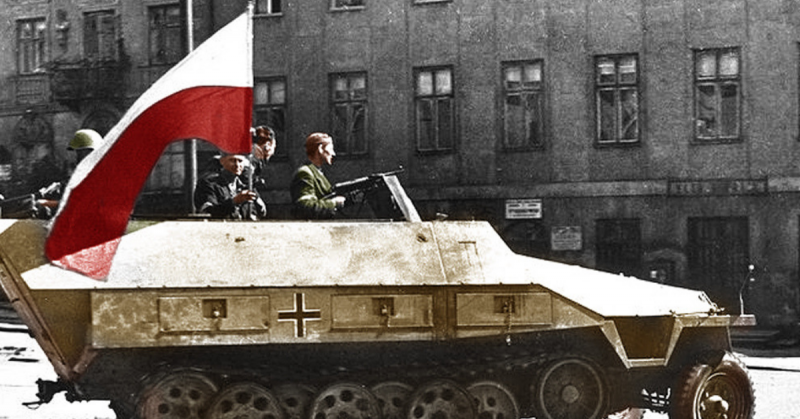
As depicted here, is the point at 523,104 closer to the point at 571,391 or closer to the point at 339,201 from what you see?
the point at 339,201

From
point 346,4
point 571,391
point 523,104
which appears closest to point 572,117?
point 523,104

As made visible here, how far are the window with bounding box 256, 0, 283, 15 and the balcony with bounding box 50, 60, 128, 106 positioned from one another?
3.57m

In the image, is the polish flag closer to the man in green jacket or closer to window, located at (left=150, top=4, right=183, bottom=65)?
the man in green jacket

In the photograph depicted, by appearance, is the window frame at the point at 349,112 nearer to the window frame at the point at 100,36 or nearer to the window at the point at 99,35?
the window frame at the point at 100,36

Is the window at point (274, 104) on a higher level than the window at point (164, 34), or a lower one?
lower

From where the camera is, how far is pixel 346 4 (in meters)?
29.0

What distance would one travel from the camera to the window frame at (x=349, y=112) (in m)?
28.7

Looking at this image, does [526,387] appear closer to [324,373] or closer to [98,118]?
[324,373]

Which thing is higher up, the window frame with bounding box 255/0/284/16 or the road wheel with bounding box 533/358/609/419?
the window frame with bounding box 255/0/284/16

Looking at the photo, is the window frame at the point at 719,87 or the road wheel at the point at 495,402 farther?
the window frame at the point at 719,87

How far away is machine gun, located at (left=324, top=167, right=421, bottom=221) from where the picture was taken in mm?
9844

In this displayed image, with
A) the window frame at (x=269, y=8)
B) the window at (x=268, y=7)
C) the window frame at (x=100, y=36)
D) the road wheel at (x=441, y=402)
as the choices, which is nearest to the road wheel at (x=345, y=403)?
the road wheel at (x=441, y=402)

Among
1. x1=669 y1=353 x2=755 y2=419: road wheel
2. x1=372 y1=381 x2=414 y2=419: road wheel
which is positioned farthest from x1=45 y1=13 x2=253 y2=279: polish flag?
x1=669 y1=353 x2=755 y2=419: road wheel

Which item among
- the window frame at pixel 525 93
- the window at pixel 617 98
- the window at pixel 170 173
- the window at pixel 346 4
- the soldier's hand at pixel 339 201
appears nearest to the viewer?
the soldier's hand at pixel 339 201
